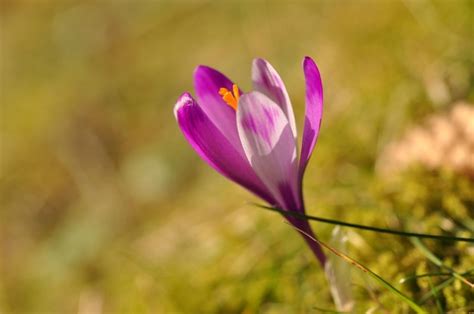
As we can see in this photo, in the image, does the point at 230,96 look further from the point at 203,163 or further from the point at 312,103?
the point at 203,163

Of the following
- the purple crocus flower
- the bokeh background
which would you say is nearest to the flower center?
the purple crocus flower

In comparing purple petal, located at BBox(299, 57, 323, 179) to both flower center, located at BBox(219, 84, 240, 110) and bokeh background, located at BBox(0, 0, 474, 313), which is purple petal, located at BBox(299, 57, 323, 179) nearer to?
flower center, located at BBox(219, 84, 240, 110)

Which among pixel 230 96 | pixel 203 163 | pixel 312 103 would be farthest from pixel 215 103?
pixel 203 163

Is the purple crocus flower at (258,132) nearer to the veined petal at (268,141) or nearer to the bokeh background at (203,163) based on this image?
Result: the veined petal at (268,141)

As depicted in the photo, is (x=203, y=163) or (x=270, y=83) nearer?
Result: (x=270, y=83)

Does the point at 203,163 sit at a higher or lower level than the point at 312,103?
lower

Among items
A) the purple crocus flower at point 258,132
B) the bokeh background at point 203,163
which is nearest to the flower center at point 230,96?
the purple crocus flower at point 258,132
